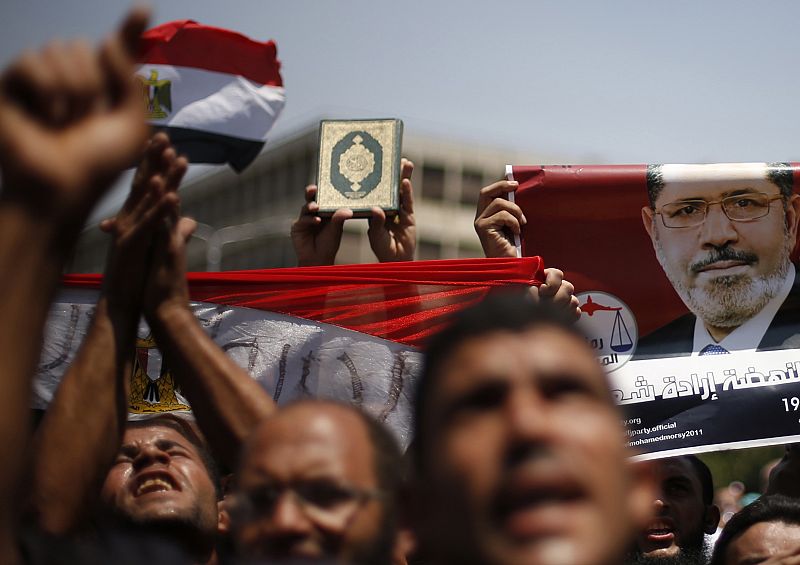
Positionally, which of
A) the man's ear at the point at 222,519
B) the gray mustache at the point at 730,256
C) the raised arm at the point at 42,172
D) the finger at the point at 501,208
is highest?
the finger at the point at 501,208

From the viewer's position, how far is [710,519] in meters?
5.38

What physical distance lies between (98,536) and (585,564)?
1.03 m

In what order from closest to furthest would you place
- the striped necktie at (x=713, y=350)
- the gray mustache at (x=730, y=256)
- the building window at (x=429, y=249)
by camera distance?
the gray mustache at (x=730, y=256) → the striped necktie at (x=713, y=350) → the building window at (x=429, y=249)

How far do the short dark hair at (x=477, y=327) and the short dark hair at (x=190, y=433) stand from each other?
243 cm

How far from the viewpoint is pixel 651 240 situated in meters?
5.30

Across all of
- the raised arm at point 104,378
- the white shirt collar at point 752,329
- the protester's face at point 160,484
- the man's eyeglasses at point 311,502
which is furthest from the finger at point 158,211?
the white shirt collar at point 752,329

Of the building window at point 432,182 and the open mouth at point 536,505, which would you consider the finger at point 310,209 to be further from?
the building window at point 432,182

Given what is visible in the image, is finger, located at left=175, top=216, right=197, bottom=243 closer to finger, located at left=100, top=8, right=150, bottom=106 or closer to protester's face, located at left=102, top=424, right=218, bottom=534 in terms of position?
finger, located at left=100, top=8, right=150, bottom=106

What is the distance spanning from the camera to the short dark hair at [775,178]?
5.20 metres

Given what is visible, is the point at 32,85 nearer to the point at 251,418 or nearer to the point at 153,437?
the point at 251,418

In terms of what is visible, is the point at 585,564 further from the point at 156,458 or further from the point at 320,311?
the point at 320,311

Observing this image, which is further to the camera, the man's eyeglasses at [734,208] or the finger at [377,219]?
the man's eyeglasses at [734,208]

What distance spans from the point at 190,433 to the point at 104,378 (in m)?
1.89

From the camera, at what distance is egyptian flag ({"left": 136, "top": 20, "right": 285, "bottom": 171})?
6566 mm
